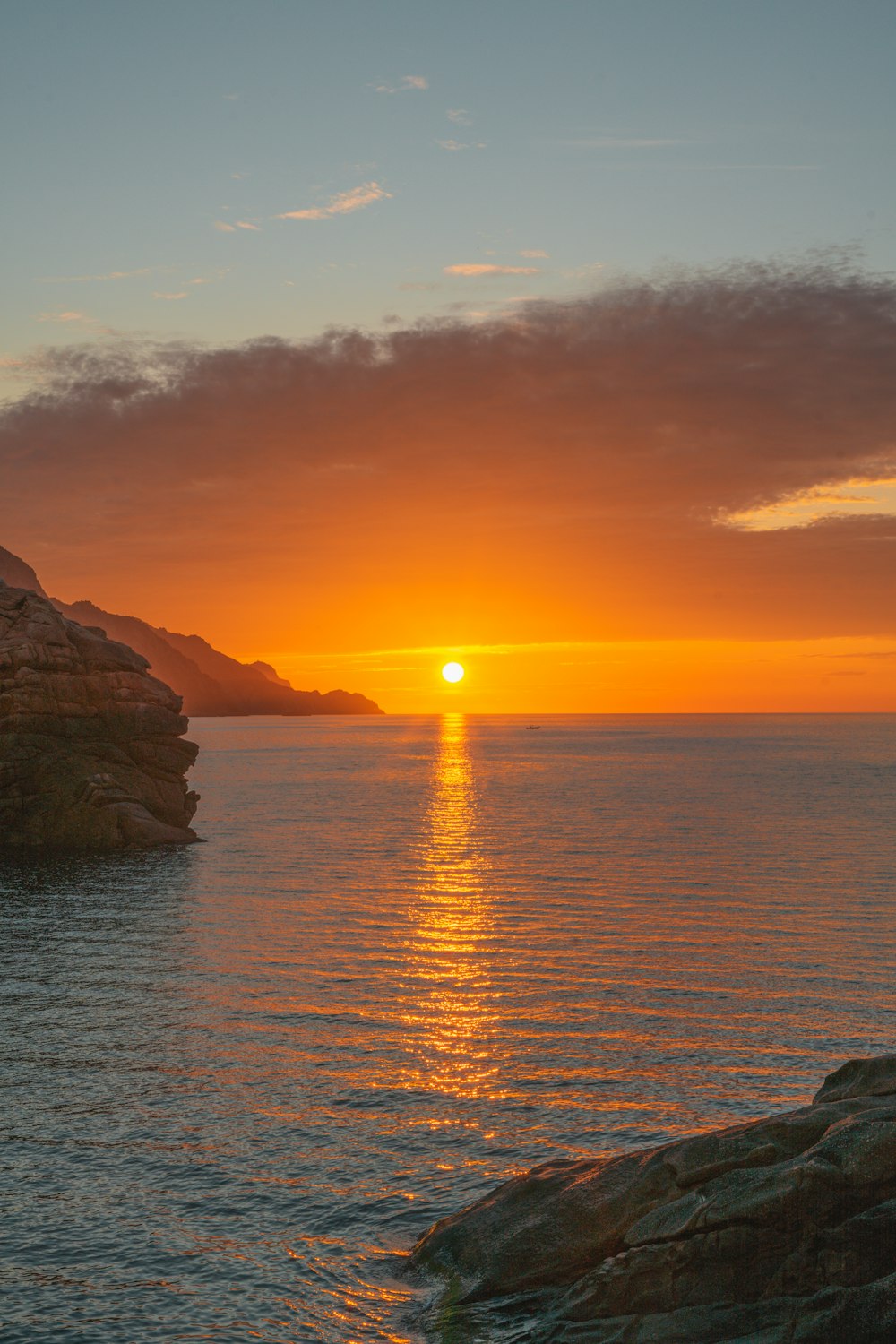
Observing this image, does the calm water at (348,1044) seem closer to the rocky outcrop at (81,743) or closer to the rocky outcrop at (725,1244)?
the rocky outcrop at (725,1244)

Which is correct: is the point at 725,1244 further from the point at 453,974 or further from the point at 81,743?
the point at 81,743

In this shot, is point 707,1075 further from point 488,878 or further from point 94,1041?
point 488,878

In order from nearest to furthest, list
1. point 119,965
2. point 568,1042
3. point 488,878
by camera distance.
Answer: point 568,1042 → point 119,965 → point 488,878

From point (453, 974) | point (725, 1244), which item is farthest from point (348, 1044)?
point (725, 1244)

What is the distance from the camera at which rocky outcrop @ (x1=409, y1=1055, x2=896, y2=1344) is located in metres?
12.4

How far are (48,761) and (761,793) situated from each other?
8055 centimetres

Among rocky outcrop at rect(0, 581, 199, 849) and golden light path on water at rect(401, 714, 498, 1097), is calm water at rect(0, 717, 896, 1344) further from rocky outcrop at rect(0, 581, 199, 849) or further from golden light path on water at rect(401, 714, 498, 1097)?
rocky outcrop at rect(0, 581, 199, 849)

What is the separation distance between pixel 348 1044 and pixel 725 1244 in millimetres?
17753

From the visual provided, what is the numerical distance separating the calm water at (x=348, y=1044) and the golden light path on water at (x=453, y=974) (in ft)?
0.54

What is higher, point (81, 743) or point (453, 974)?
point (81, 743)

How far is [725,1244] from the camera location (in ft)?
42.7

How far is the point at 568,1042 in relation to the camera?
96.2ft

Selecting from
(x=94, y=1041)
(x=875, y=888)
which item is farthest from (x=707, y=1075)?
(x=875, y=888)

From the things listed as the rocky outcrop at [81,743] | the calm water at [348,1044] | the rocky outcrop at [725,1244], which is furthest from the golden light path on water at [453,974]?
the rocky outcrop at [81,743]
